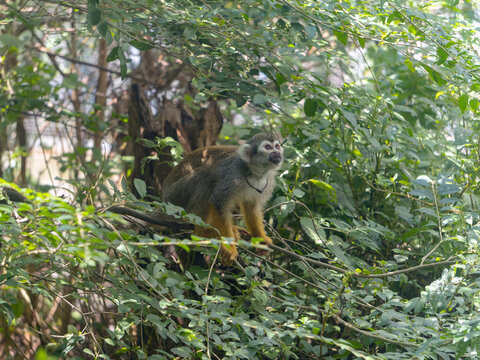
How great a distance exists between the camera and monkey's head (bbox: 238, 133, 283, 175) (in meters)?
4.19

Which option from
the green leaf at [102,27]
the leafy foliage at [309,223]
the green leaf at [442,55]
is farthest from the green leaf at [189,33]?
the green leaf at [442,55]

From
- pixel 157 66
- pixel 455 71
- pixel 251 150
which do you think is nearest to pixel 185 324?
pixel 251 150

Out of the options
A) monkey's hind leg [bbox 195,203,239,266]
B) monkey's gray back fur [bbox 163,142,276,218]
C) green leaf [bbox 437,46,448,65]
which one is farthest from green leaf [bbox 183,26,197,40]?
green leaf [bbox 437,46,448,65]

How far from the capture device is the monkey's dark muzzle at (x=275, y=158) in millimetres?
4156

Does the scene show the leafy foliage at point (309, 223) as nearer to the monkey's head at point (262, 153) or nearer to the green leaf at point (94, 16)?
the green leaf at point (94, 16)

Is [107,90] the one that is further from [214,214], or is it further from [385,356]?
[385,356]

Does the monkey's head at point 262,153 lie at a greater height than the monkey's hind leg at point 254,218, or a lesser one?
greater

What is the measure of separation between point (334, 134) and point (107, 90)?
4.12 m

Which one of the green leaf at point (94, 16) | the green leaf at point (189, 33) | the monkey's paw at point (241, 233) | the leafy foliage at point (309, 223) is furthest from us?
the monkey's paw at point (241, 233)

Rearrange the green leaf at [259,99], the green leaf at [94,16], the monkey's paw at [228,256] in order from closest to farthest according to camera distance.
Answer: the green leaf at [94,16], the green leaf at [259,99], the monkey's paw at [228,256]

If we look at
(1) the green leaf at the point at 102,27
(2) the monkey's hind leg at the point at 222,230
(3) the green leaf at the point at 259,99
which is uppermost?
(1) the green leaf at the point at 102,27

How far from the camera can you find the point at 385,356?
2779 mm

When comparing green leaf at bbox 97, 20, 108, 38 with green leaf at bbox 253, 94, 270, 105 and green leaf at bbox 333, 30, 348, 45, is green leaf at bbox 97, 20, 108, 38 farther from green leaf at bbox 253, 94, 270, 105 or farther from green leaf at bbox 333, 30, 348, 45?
green leaf at bbox 333, 30, 348, 45

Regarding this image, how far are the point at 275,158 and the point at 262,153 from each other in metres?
0.14
